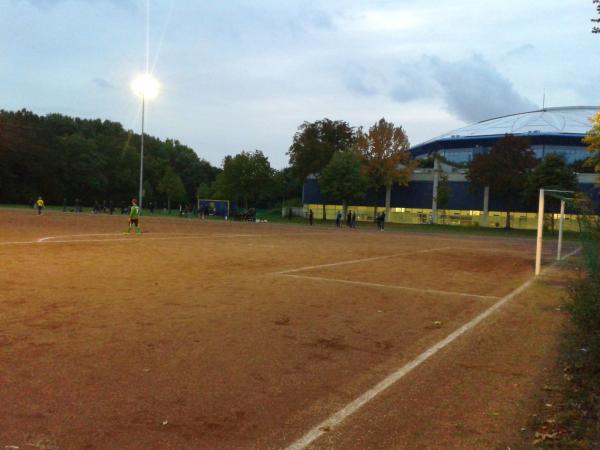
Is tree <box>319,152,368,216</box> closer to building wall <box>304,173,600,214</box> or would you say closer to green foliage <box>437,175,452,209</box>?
building wall <box>304,173,600,214</box>

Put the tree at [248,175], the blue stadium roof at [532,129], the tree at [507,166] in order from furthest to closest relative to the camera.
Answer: the blue stadium roof at [532,129], the tree at [248,175], the tree at [507,166]

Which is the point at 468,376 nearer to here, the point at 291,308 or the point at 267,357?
the point at 267,357

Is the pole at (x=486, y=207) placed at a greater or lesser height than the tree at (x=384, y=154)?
lesser

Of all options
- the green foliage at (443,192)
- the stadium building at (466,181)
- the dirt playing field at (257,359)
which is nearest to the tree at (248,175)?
the stadium building at (466,181)

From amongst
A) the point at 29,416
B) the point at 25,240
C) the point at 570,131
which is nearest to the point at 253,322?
the point at 29,416

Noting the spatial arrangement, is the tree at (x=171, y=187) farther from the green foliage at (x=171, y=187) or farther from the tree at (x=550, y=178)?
the tree at (x=550, y=178)

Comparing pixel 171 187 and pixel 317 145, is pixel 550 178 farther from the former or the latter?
pixel 171 187

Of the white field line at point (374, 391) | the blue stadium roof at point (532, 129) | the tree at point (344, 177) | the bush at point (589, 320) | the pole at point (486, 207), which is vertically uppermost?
the blue stadium roof at point (532, 129)

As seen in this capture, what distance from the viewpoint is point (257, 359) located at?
20.1ft

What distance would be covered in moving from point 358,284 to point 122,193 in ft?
310

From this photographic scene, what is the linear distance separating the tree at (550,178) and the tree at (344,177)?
16653 mm

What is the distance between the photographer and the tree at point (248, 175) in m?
65.1

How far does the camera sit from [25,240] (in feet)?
65.4

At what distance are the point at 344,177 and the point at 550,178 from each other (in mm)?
19878
